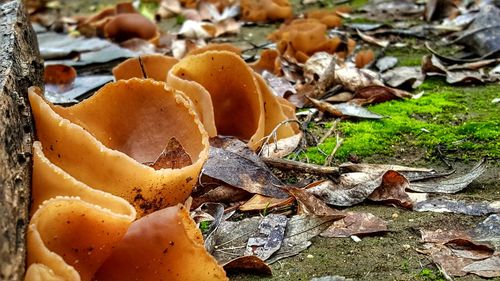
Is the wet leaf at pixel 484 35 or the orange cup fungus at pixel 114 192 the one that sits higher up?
the orange cup fungus at pixel 114 192

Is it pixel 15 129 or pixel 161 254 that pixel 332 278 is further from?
pixel 15 129

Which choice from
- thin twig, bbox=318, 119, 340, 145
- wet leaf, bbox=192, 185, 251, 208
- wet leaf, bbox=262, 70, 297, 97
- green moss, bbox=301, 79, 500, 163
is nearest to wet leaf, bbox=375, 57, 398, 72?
green moss, bbox=301, 79, 500, 163

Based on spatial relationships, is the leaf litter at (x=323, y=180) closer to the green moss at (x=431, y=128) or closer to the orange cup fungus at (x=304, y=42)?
the orange cup fungus at (x=304, y=42)

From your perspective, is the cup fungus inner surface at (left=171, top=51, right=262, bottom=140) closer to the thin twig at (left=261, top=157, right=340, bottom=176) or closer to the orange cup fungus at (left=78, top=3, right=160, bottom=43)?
the thin twig at (left=261, top=157, right=340, bottom=176)

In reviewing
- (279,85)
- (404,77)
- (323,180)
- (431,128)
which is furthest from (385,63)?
(323,180)

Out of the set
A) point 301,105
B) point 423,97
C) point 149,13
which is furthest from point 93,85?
point 149,13

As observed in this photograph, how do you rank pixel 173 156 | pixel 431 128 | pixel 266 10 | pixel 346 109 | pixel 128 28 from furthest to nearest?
pixel 266 10 < pixel 128 28 < pixel 346 109 < pixel 431 128 < pixel 173 156

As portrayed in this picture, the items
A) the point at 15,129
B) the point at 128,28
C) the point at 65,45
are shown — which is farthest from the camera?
the point at 65,45

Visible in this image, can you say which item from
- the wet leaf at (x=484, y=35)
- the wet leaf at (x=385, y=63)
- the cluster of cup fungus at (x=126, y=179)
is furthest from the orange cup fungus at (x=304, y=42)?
the cluster of cup fungus at (x=126, y=179)
